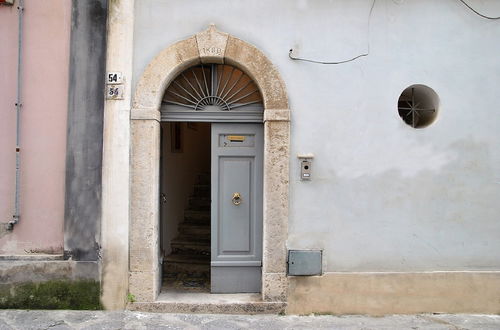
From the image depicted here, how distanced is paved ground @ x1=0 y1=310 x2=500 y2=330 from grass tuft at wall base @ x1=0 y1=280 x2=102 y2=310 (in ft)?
0.30

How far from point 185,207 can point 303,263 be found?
3.28 m

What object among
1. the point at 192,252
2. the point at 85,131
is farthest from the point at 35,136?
the point at 192,252

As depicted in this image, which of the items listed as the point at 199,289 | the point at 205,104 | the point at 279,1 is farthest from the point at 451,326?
the point at 279,1

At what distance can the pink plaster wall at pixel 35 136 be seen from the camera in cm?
491

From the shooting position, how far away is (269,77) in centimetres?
489

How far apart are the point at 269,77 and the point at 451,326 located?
3.48 m

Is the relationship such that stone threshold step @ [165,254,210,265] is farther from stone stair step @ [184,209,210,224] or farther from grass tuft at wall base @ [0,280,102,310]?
grass tuft at wall base @ [0,280,102,310]

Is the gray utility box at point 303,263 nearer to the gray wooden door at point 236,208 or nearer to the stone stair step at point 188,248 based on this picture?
the gray wooden door at point 236,208

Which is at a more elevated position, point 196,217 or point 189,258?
point 196,217

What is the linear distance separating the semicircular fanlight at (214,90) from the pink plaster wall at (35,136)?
4.36ft

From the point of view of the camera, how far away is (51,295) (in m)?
4.80

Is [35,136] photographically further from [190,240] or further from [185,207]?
[185,207]

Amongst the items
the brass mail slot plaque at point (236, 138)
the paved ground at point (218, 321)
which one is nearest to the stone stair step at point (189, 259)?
the paved ground at point (218, 321)

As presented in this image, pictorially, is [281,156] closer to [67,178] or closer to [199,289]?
[199,289]
